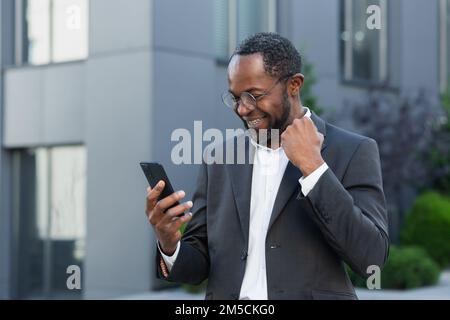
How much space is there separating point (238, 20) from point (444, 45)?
6797 millimetres

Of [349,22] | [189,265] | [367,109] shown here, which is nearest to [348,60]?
[349,22]

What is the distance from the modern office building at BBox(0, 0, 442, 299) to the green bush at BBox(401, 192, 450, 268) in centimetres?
228

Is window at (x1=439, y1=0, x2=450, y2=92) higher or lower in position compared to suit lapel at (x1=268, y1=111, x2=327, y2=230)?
higher

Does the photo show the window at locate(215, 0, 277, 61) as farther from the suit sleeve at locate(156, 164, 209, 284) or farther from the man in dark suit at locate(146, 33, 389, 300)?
the man in dark suit at locate(146, 33, 389, 300)

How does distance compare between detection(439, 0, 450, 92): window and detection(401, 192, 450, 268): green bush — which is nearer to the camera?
detection(401, 192, 450, 268): green bush

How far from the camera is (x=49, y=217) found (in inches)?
431

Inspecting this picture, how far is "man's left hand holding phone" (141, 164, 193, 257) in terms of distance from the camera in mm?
2318

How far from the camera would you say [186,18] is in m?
9.88

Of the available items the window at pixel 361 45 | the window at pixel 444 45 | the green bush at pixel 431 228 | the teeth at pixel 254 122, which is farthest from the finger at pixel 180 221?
the window at pixel 444 45

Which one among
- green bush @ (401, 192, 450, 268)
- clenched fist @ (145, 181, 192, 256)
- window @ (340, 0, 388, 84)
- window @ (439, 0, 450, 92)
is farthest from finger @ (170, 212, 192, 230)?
window @ (439, 0, 450, 92)

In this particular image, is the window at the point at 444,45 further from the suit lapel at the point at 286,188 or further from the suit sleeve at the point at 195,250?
the suit lapel at the point at 286,188

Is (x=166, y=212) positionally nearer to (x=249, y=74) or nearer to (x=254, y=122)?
(x=254, y=122)

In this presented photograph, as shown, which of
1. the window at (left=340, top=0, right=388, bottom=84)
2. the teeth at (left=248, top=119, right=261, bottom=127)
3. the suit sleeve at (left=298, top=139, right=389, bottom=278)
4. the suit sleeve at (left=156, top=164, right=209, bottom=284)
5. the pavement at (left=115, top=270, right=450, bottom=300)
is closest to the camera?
the suit sleeve at (left=298, top=139, right=389, bottom=278)

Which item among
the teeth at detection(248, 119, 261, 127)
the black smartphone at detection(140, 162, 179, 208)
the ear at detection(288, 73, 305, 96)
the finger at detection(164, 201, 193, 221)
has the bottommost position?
the finger at detection(164, 201, 193, 221)
